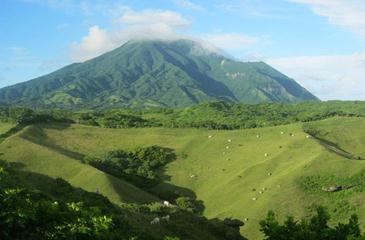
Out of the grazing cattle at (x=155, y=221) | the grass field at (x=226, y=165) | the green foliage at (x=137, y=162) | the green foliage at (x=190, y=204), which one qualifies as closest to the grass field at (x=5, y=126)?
the grass field at (x=226, y=165)

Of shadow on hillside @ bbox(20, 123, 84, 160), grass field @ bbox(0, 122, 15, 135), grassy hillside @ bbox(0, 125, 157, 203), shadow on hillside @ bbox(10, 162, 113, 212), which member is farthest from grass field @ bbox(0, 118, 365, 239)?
shadow on hillside @ bbox(10, 162, 113, 212)

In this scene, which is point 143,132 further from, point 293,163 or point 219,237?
point 219,237

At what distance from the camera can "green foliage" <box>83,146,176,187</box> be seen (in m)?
89.9

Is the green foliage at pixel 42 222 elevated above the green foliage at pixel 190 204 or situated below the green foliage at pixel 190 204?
above

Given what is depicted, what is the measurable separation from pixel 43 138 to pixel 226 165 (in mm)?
36199

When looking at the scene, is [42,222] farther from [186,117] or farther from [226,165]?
[186,117]

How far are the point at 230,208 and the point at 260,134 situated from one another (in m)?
38.3

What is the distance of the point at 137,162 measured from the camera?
100m

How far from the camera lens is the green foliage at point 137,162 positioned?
295ft

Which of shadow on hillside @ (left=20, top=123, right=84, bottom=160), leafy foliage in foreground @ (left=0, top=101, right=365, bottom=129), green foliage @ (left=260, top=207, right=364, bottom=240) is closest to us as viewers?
green foliage @ (left=260, top=207, right=364, bottom=240)

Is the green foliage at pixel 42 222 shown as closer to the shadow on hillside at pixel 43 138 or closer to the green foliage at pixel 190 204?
the green foliage at pixel 190 204

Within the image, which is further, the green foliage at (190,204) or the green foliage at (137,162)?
the green foliage at (137,162)

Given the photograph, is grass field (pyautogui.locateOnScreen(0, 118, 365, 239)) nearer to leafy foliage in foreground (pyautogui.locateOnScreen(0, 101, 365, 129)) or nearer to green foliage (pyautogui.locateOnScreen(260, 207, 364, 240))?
leafy foliage in foreground (pyautogui.locateOnScreen(0, 101, 365, 129))

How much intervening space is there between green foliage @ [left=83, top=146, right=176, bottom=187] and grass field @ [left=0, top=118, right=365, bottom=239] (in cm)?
235
